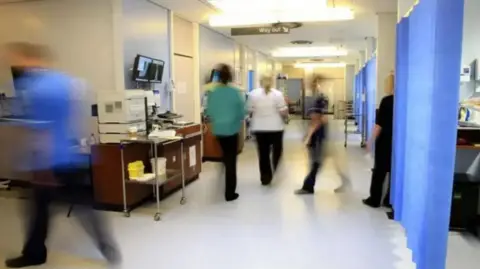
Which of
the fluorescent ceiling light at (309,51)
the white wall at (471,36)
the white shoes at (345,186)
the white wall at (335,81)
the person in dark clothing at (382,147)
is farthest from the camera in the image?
the white wall at (335,81)

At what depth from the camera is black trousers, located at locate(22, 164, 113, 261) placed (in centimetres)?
299

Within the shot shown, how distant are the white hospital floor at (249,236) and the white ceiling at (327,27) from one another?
2.97m

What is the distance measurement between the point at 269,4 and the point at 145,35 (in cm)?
186

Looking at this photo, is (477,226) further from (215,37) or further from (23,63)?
(215,37)

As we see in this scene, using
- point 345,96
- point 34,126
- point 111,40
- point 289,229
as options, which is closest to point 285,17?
point 111,40

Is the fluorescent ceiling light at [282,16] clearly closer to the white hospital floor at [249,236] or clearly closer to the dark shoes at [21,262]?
the white hospital floor at [249,236]

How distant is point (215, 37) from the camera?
907 centimetres

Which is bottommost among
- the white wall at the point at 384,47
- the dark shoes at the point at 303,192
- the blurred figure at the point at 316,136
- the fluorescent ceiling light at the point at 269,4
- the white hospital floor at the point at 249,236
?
the white hospital floor at the point at 249,236

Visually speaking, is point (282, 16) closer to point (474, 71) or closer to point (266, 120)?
point (266, 120)

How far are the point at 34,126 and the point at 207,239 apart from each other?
176 centimetres

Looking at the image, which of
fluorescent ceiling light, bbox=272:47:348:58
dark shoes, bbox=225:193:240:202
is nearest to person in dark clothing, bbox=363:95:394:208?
dark shoes, bbox=225:193:240:202

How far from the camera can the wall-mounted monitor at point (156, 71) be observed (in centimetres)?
570

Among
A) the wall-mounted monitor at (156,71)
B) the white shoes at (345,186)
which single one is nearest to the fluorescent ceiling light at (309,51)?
the wall-mounted monitor at (156,71)

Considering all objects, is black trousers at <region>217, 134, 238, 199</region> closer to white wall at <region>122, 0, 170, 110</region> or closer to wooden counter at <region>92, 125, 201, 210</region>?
wooden counter at <region>92, 125, 201, 210</region>
